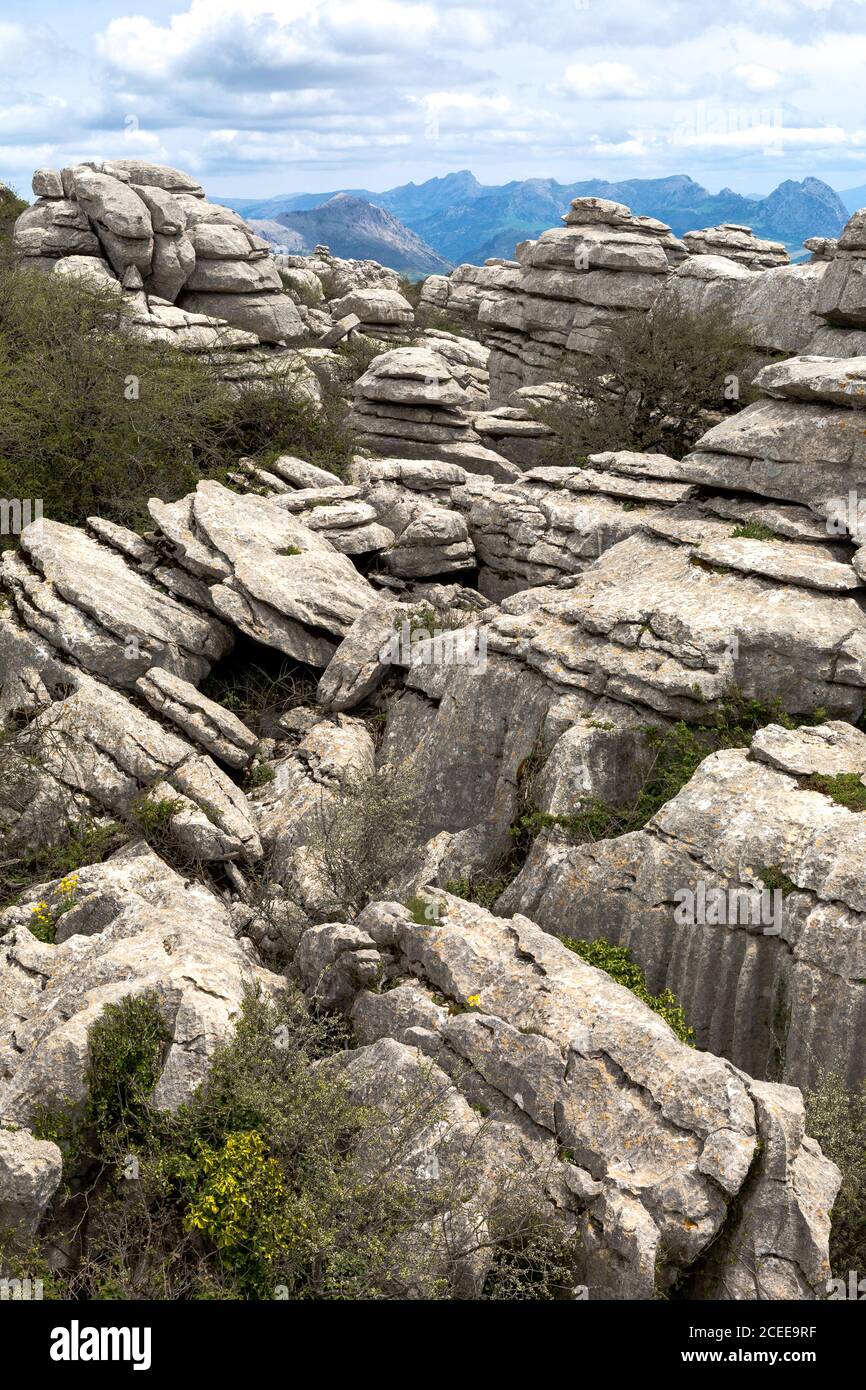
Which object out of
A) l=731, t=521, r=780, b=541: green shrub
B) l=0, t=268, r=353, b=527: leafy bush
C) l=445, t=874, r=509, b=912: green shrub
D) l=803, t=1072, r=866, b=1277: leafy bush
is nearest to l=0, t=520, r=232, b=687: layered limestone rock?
l=0, t=268, r=353, b=527: leafy bush

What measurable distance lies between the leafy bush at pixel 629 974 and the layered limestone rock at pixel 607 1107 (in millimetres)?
1090

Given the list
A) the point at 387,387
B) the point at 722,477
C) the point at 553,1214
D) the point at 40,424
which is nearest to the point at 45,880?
the point at 553,1214

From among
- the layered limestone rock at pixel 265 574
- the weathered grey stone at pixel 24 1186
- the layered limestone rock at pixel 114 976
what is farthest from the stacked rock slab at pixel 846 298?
the weathered grey stone at pixel 24 1186

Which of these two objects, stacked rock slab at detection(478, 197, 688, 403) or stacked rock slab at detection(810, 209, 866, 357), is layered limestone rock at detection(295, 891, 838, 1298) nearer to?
stacked rock slab at detection(810, 209, 866, 357)

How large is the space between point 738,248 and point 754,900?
41.0 meters

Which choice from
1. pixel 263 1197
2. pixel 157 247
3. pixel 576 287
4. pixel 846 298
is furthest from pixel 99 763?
pixel 576 287

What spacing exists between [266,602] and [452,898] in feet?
26.3

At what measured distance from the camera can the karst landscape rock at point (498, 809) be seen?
9.43m

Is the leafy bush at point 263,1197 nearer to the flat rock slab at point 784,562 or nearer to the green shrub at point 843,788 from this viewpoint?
the green shrub at point 843,788

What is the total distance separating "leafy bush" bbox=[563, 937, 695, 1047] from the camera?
39.2 ft

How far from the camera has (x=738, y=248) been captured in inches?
1807

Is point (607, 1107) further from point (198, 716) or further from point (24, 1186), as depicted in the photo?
point (198, 716)
